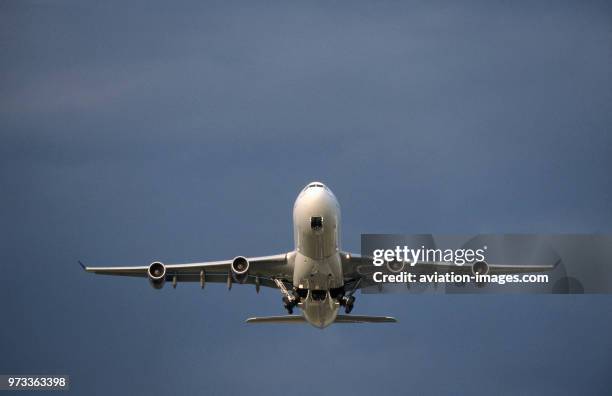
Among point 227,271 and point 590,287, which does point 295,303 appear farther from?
point 590,287

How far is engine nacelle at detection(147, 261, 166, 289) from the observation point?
63719 mm

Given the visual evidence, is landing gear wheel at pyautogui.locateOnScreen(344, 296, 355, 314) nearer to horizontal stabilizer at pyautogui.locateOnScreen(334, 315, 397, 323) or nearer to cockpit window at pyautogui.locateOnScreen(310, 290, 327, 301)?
horizontal stabilizer at pyautogui.locateOnScreen(334, 315, 397, 323)

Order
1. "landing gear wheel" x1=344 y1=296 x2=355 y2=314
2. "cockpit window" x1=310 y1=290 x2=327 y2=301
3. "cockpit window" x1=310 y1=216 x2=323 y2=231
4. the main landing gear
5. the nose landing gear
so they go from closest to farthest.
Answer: "cockpit window" x1=310 y1=216 x2=323 y2=231 < "cockpit window" x1=310 y1=290 x2=327 y2=301 < the main landing gear < the nose landing gear < "landing gear wheel" x1=344 y1=296 x2=355 y2=314

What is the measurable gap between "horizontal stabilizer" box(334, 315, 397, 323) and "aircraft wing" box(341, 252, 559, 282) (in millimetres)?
2415

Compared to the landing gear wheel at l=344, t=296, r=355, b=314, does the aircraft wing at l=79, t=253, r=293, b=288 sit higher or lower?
higher

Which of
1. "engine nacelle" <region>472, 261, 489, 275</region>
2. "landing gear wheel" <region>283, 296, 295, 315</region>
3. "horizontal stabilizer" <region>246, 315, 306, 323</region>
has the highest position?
"engine nacelle" <region>472, 261, 489, 275</region>

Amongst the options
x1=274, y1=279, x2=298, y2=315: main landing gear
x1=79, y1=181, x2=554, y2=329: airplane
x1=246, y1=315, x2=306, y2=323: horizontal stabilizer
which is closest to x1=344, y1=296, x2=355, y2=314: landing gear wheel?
x1=79, y1=181, x2=554, y2=329: airplane

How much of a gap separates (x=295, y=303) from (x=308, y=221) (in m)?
8.25

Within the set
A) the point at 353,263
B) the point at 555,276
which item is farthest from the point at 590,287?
the point at 353,263

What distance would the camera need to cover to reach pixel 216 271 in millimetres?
68125

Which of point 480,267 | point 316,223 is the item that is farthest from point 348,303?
point 316,223

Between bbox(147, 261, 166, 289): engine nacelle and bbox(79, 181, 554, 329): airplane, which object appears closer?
bbox(79, 181, 554, 329): airplane

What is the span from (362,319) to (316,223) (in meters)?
10.5

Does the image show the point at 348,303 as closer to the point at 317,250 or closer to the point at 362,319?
the point at 362,319
